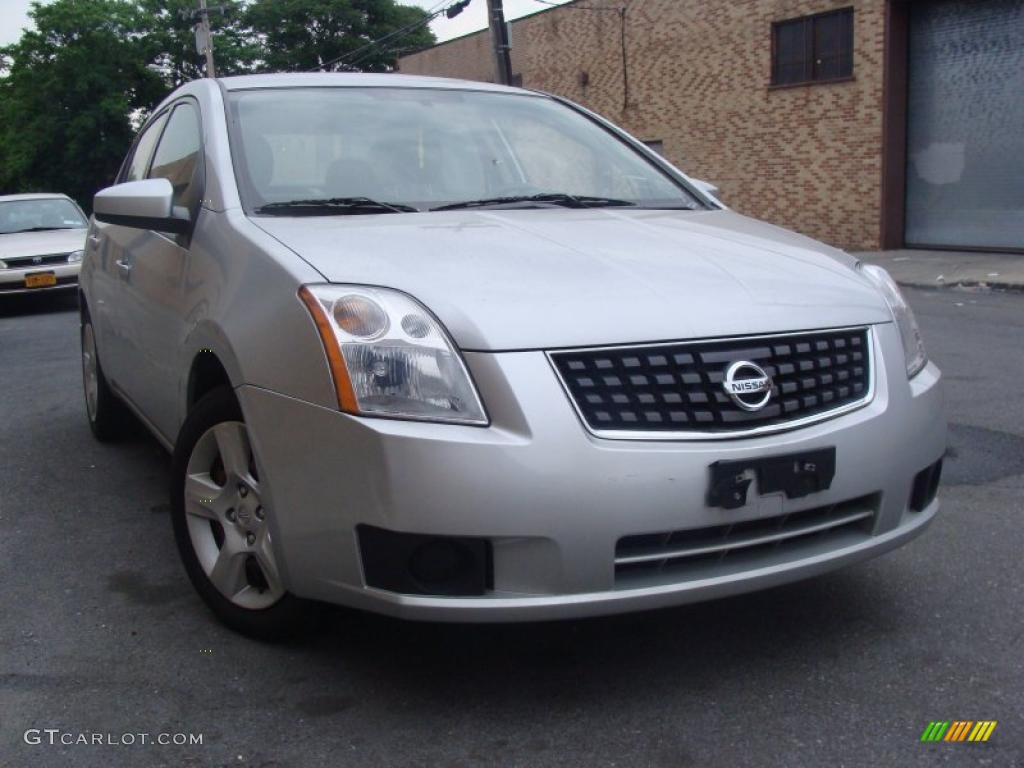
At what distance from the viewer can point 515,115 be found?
170 inches

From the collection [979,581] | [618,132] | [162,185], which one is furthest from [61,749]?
[618,132]

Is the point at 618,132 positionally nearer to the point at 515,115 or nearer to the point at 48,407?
the point at 515,115

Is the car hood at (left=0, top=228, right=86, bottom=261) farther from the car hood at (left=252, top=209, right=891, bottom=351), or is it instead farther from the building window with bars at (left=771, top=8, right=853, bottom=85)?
the building window with bars at (left=771, top=8, right=853, bottom=85)

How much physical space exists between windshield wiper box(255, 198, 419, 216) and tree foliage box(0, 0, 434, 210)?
157 feet

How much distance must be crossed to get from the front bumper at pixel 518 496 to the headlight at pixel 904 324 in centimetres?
54

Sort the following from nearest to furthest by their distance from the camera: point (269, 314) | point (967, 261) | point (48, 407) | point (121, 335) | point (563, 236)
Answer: point (269, 314) → point (563, 236) → point (121, 335) → point (48, 407) → point (967, 261)

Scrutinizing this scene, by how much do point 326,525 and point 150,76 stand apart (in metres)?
54.9

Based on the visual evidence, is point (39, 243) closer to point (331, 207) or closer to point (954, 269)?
point (331, 207)

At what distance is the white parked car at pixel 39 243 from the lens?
13.4m

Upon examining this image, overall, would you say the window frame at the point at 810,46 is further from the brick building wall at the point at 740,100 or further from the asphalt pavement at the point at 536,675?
the asphalt pavement at the point at 536,675

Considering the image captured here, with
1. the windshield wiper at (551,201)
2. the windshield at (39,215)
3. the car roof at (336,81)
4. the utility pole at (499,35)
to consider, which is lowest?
the windshield at (39,215)

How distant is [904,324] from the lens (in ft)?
10.8

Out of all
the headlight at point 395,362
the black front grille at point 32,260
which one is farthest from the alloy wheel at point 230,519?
the black front grille at point 32,260

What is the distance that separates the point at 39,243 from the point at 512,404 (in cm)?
1276
